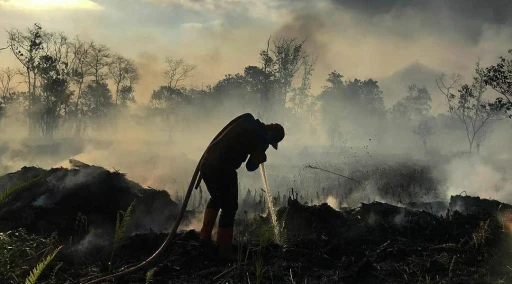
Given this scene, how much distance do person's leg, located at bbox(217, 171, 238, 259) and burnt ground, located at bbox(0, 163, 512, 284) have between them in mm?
150

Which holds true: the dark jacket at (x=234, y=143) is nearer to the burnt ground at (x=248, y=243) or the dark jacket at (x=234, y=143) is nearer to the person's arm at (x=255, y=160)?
the person's arm at (x=255, y=160)

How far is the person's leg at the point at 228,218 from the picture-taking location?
4.31 meters

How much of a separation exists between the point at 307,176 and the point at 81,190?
15.9 meters

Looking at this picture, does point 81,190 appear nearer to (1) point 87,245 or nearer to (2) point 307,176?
(1) point 87,245

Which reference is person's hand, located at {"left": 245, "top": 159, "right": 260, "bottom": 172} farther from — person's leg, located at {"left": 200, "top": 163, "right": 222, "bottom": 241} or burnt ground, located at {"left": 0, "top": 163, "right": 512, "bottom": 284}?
burnt ground, located at {"left": 0, "top": 163, "right": 512, "bottom": 284}

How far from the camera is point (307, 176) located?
72.2 feet

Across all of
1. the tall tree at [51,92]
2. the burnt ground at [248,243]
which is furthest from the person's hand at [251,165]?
the tall tree at [51,92]

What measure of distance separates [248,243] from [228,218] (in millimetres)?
352

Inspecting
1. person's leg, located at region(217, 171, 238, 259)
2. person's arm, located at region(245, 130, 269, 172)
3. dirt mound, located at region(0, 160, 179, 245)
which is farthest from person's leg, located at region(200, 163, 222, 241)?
dirt mound, located at region(0, 160, 179, 245)

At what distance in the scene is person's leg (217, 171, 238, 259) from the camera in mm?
4309

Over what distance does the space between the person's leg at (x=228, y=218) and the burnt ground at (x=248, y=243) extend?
150mm

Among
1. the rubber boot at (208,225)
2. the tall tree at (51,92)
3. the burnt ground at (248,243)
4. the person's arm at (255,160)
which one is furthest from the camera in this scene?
the tall tree at (51,92)

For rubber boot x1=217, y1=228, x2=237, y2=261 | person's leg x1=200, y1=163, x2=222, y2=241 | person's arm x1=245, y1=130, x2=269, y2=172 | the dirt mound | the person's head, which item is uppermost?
the person's head

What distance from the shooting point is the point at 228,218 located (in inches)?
175
